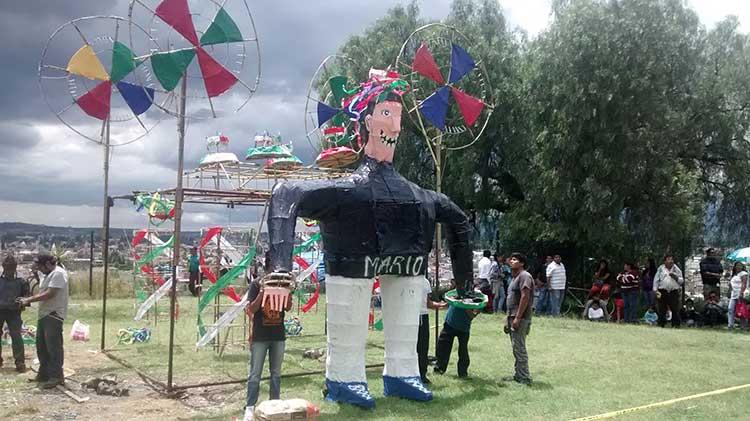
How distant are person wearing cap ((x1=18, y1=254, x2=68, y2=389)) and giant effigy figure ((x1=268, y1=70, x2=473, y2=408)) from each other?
2949mm

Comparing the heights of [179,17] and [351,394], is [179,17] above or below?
above

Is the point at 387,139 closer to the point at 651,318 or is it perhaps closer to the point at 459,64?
the point at 459,64

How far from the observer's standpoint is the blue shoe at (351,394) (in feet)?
21.3

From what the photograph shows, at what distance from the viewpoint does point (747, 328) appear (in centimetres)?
1298

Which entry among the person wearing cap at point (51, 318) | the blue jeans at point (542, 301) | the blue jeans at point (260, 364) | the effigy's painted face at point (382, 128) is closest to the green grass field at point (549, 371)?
the blue jeans at point (260, 364)

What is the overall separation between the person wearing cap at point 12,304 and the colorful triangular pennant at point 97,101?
236 cm

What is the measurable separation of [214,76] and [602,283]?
1105 centimetres

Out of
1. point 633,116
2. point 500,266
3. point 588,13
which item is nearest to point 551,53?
point 588,13

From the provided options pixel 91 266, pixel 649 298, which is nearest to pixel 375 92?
pixel 649 298

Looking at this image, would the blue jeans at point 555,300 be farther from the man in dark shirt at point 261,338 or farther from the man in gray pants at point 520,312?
the man in dark shirt at point 261,338

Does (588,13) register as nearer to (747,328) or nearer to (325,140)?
(747,328)

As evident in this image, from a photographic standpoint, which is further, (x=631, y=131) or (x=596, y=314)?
(x=631, y=131)

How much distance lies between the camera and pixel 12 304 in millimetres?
8367

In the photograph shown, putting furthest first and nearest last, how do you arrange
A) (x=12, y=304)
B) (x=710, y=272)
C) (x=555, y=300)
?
(x=555, y=300), (x=710, y=272), (x=12, y=304)
